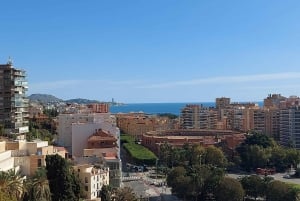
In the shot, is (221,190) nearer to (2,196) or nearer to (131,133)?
(2,196)

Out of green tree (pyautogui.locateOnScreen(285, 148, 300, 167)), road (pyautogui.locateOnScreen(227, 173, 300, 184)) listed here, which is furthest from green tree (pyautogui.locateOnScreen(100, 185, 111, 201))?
green tree (pyautogui.locateOnScreen(285, 148, 300, 167))

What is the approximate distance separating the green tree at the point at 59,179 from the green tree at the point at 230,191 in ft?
60.2

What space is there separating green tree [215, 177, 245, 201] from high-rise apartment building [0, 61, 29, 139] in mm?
27632

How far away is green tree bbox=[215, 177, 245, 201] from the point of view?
160 ft

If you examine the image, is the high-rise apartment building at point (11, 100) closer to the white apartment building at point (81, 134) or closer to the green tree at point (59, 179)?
the white apartment building at point (81, 134)

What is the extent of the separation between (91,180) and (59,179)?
6.23 m

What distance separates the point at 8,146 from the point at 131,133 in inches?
3214

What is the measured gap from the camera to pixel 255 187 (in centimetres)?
5112

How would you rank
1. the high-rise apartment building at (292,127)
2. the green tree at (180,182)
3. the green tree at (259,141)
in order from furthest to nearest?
the high-rise apartment building at (292,127) → the green tree at (259,141) → the green tree at (180,182)

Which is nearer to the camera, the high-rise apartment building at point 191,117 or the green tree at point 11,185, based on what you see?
the green tree at point 11,185

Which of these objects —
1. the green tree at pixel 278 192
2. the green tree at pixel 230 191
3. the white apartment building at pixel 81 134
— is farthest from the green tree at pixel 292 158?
the white apartment building at pixel 81 134

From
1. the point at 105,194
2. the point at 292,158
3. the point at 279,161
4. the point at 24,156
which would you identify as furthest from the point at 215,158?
the point at 24,156

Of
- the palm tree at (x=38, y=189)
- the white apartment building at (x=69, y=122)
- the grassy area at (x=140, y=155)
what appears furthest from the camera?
the grassy area at (x=140, y=155)

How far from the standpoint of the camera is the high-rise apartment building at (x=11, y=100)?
2549 inches
